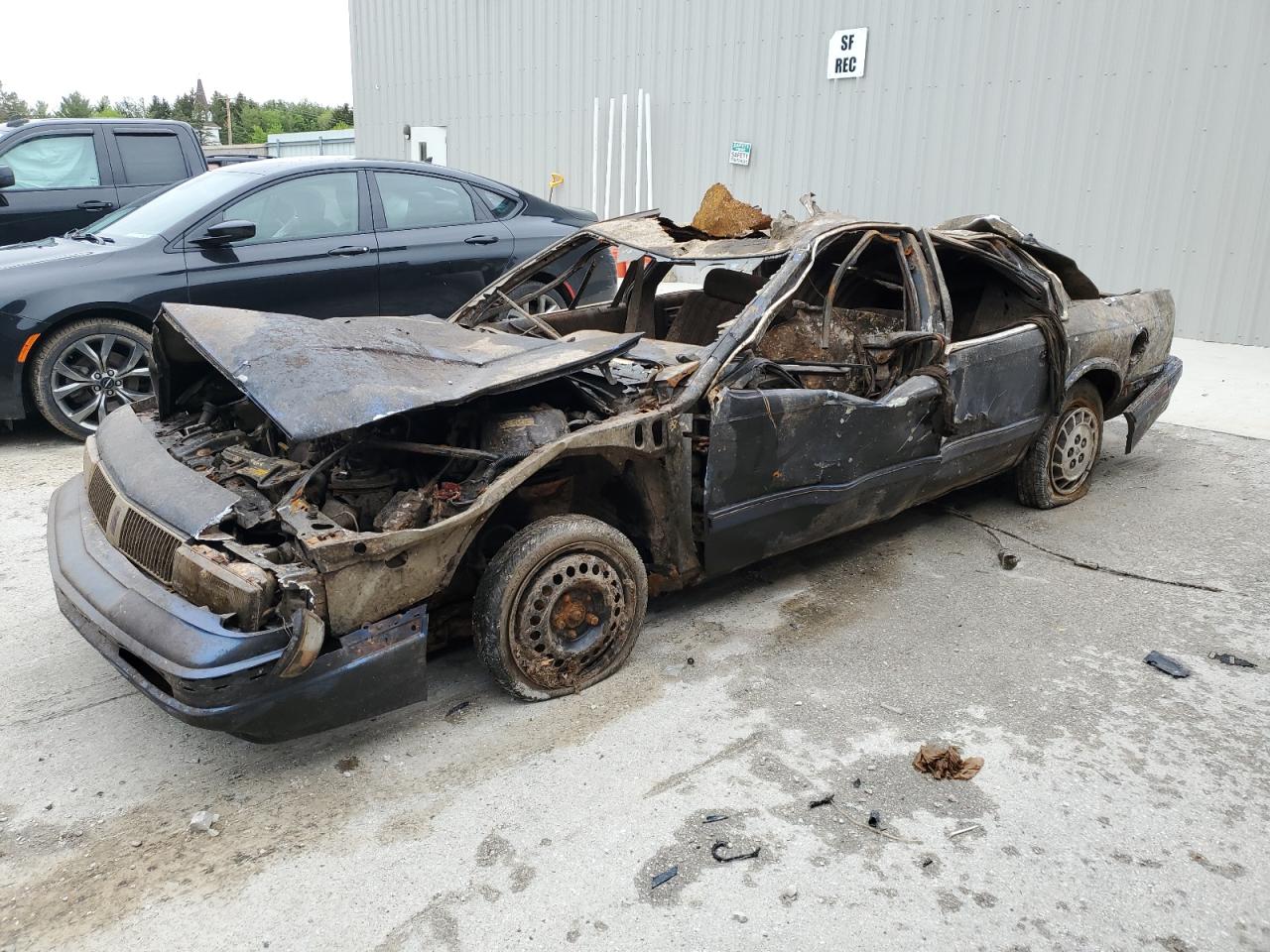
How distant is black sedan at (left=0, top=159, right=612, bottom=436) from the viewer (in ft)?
19.2

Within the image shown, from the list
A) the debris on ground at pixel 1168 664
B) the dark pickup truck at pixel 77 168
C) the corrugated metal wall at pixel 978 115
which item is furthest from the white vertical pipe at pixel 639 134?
the debris on ground at pixel 1168 664

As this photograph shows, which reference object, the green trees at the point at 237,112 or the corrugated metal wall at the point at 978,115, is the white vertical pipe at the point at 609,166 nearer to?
the corrugated metal wall at the point at 978,115

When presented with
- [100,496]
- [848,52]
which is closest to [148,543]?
[100,496]

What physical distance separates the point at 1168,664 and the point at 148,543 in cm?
357

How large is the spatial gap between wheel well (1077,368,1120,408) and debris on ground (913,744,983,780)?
2.88 meters

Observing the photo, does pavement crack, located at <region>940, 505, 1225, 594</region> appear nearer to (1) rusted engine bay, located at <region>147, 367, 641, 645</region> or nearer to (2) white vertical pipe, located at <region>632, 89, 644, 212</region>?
(1) rusted engine bay, located at <region>147, 367, 641, 645</region>

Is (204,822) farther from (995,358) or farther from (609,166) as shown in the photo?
(609,166)

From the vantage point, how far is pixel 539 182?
1441 cm

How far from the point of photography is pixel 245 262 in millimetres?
6266

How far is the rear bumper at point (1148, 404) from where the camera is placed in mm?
5484

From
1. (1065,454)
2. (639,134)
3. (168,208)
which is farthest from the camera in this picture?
(639,134)

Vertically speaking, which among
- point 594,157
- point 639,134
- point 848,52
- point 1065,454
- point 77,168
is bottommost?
point 1065,454

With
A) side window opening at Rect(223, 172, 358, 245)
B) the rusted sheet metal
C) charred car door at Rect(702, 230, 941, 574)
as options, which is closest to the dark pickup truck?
side window opening at Rect(223, 172, 358, 245)

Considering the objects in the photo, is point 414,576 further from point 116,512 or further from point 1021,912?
point 1021,912
